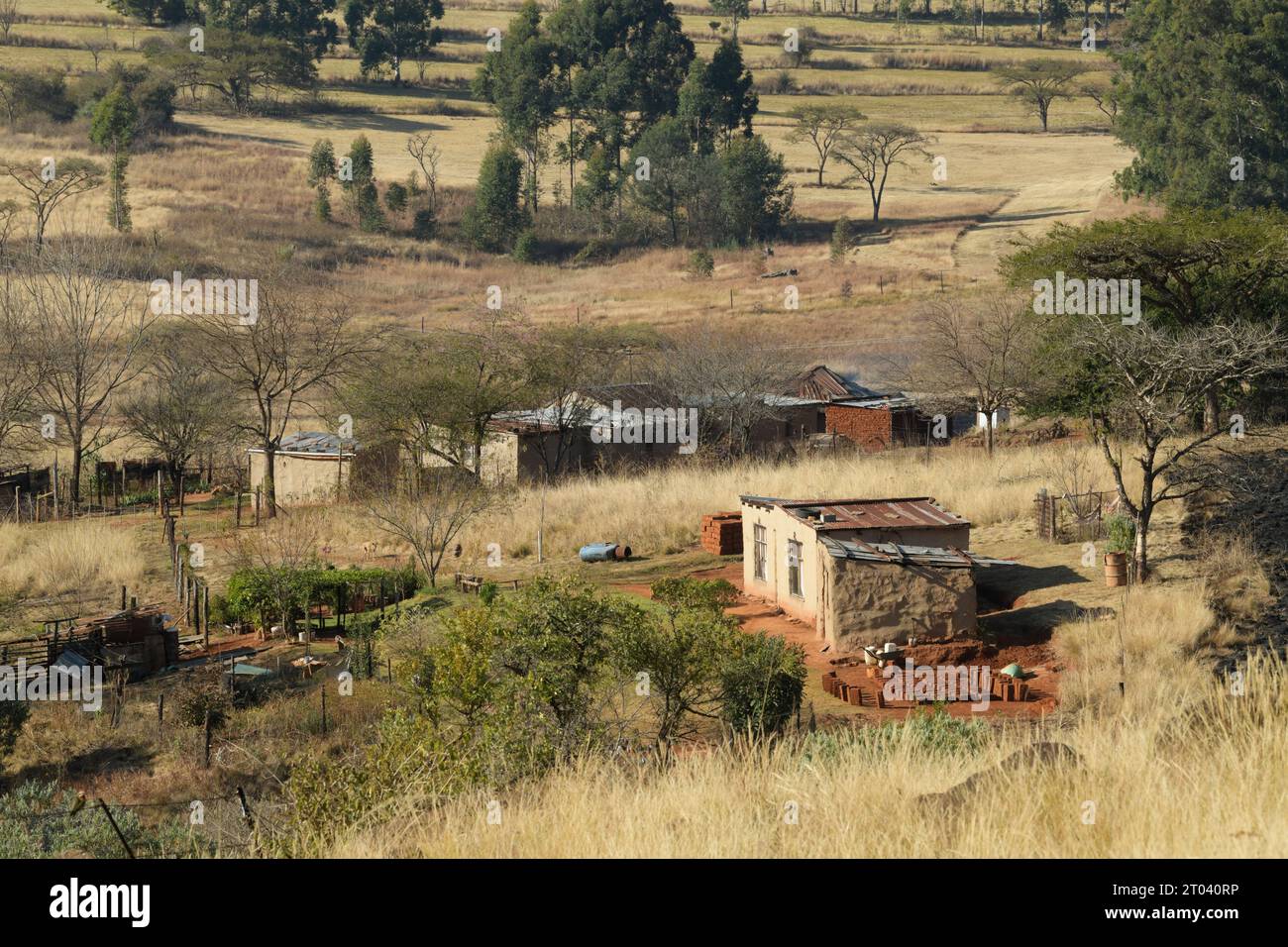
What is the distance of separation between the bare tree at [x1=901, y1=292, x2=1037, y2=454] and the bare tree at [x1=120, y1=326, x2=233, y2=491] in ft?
79.4

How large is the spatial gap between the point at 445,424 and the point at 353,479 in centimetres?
338

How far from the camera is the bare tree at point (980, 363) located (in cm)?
4278

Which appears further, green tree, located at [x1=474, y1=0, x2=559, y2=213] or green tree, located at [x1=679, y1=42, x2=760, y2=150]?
green tree, located at [x1=474, y1=0, x2=559, y2=213]

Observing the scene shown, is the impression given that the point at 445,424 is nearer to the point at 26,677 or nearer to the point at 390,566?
the point at 390,566

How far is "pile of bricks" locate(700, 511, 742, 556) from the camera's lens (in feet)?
108

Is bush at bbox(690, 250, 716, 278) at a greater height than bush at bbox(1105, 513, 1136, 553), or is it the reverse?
bush at bbox(690, 250, 716, 278)

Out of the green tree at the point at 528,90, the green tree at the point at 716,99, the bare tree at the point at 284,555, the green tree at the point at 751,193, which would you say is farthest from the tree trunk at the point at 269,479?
the green tree at the point at 716,99

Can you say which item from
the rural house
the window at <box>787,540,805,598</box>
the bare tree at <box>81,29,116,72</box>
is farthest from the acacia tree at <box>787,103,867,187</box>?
the window at <box>787,540,805,598</box>

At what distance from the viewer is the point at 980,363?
148 feet

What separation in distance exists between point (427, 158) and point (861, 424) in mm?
60291

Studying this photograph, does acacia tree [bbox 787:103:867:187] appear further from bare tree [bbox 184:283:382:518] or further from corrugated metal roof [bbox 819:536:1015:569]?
corrugated metal roof [bbox 819:536:1015:569]

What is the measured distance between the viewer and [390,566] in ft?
108

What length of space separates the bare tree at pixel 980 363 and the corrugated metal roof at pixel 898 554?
15.6 m
